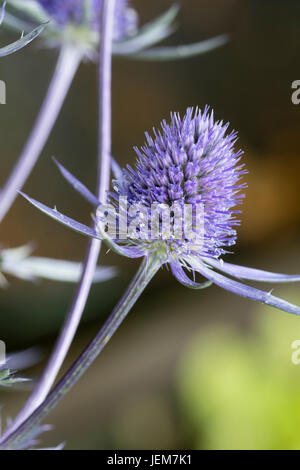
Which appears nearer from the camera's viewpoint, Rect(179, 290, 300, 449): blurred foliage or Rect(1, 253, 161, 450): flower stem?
Rect(1, 253, 161, 450): flower stem

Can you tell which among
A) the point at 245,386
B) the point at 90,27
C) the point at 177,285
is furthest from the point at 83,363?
the point at 177,285

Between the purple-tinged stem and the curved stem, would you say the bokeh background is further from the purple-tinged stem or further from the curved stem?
the purple-tinged stem

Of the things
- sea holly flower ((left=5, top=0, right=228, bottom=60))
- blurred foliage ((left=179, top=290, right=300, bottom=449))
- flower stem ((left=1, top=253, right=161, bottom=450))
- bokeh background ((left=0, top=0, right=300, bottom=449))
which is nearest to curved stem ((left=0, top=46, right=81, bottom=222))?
sea holly flower ((left=5, top=0, right=228, bottom=60))

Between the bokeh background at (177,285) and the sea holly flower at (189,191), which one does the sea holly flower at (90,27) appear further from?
the bokeh background at (177,285)

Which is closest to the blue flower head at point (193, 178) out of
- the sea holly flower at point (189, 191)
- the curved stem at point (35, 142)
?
the sea holly flower at point (189, 191)

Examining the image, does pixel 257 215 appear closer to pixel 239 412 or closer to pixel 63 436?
pixel 239 412
